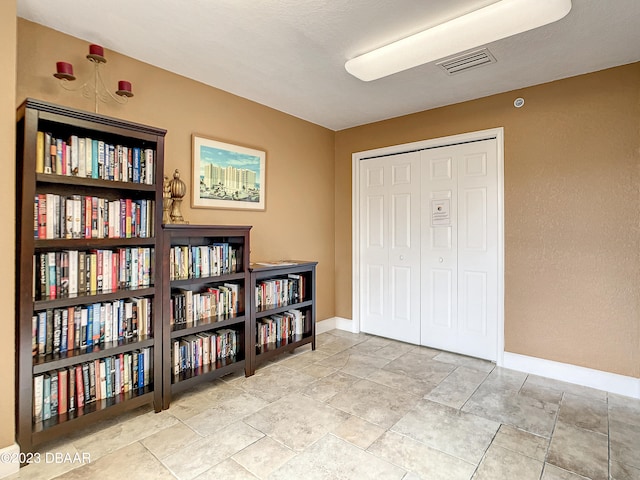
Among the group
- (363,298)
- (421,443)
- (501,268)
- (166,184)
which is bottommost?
(421,443)

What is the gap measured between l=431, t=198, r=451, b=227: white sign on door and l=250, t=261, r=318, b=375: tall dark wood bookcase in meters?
1.37

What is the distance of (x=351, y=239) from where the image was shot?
4.37 meters

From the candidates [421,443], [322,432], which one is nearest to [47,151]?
[322,432]

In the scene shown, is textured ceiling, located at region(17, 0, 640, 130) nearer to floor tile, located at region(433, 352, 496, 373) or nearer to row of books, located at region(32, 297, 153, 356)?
row of books, located at region(32, 297, 153, 356)

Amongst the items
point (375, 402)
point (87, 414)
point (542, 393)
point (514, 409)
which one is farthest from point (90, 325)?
point (542, 393)

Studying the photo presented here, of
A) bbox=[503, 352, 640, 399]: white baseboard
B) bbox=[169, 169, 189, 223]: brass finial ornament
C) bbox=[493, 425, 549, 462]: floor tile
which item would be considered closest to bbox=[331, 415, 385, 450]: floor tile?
bbox=[493, 425, 549, 462]: floor tile

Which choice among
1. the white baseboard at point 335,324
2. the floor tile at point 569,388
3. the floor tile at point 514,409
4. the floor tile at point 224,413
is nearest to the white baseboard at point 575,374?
the floor tile at point 569,388

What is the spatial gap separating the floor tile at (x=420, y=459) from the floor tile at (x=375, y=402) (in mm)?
189

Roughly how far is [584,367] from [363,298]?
222cm

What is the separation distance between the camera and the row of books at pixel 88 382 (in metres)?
1.93

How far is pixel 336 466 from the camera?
1.82m

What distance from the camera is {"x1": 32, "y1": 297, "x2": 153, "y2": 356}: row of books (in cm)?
196

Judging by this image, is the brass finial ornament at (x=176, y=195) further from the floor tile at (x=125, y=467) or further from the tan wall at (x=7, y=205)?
the floor tile at (x=125, y=467)

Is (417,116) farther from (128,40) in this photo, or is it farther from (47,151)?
(47,151)
